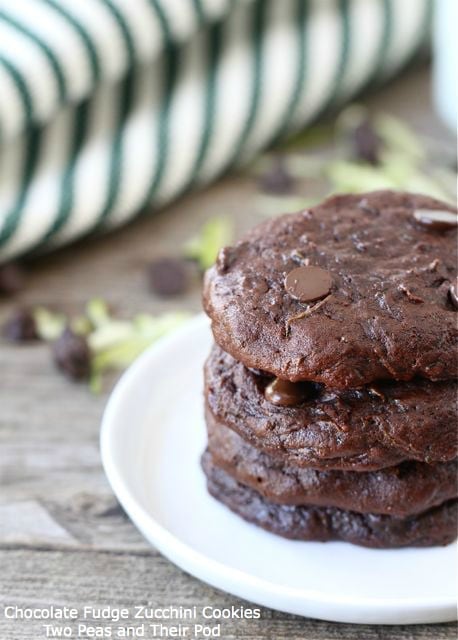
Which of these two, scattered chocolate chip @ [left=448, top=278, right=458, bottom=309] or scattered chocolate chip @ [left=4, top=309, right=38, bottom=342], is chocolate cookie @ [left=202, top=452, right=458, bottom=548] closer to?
scattered chocolate chip @ [left=448, top=278, right=458, bottom=309]

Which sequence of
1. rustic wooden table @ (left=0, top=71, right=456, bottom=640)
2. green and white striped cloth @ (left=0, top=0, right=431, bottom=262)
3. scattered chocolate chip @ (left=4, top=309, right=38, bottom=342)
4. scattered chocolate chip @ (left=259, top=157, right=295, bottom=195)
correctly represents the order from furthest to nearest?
scattered chocolate chip @ (left=259, top=157, right=295, bottom=195) → green and white striped cloth @ (left=0, top=0, right=431, bottom=262) → scattered chocolate chip @ (left=4, top=309, right=38, bottom=342) → rustic wooden table @ (left=0, top=71, right=456, bottom=640)

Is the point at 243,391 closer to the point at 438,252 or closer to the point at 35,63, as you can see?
the point at 438,252

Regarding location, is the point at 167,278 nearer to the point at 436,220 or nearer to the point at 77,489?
the point at 77,489

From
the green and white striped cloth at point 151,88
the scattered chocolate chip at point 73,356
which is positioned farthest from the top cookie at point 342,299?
the green and white striped cloth at point 151,88

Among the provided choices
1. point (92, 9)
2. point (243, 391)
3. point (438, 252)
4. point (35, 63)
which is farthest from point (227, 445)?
point (92, 9)

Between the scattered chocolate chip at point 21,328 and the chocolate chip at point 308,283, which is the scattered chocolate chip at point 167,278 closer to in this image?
the scattered chocolate chip at point 21,328

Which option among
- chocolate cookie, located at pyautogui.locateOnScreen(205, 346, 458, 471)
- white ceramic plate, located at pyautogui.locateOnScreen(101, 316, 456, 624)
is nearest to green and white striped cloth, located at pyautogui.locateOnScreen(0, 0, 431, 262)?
white ceramic plate, located at pyautogui.locateOnScreen(101, 316, 456, 624)
